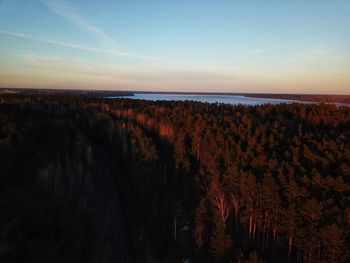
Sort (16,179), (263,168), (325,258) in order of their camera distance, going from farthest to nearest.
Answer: (16,179), (263,168), (325,258)

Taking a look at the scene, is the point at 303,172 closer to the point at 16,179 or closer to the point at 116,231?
the point at 116,231

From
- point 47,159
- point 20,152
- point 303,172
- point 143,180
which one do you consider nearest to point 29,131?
point 20,152

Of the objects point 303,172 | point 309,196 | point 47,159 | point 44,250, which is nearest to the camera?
point 44,250

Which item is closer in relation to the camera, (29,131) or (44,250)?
(44,250)

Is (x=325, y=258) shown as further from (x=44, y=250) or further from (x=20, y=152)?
(x=20, y=152)

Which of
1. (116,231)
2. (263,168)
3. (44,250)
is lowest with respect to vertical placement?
(116,231)

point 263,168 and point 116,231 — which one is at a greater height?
point 263,168

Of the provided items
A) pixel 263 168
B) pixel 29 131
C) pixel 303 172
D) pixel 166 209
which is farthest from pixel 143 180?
pixel 29 131
